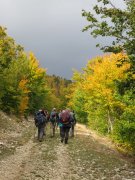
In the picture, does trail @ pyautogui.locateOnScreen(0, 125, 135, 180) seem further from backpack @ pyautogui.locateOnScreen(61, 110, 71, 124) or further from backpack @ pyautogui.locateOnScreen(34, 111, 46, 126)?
backpack @ pyautogui.locateOnScreen(34, 111, 46, 126)

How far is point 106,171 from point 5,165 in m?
4.69

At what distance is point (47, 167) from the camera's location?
18.7 meters

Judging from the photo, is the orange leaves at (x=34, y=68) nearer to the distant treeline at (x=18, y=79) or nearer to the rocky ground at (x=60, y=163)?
the distant treeline at (x=18, y=79)

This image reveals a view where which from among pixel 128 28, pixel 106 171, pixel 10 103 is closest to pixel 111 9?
pixel 128 28

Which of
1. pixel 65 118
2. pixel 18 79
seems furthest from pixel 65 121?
pixel 18 79

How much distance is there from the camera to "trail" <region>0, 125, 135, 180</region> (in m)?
17.0

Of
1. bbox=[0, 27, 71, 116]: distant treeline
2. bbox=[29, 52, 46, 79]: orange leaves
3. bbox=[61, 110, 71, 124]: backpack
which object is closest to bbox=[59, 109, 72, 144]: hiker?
bbox=[61, 110, 71, 124]: backpack

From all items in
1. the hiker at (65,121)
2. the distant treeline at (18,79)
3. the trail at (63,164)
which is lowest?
the trail at (63,164)

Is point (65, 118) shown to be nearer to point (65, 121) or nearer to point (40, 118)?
point (65, 121)

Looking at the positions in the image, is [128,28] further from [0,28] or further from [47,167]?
[0,28]

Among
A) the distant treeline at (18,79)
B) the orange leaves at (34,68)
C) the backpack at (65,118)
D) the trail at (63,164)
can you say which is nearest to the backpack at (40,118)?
the backpack at (65,118)

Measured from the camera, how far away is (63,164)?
1977 cm

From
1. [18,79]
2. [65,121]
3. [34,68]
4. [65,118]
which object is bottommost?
[65,121]

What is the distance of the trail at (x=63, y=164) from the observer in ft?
55.7
